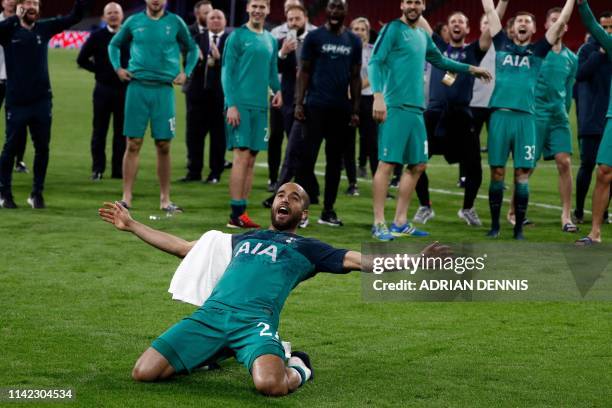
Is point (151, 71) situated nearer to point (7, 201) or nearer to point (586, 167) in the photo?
point (7, 201)

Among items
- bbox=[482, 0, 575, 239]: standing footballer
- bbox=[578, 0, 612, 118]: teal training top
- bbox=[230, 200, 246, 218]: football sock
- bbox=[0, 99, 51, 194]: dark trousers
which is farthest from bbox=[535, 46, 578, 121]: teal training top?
bbox=[0, 99, 51, 194]: dark trousers

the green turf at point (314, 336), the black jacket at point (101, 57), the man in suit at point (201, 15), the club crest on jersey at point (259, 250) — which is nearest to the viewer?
the green turf at point (314, 336)

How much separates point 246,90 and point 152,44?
1.12 metres

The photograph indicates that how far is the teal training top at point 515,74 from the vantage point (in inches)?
419

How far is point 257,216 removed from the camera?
1197 centimetres

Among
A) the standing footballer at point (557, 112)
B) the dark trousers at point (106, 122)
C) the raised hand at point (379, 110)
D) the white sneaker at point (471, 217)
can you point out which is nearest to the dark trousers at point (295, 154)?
the raised hand at point (379, 110)

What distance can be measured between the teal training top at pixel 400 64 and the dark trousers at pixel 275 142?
339cm

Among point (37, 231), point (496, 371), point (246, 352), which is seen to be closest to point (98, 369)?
point (246, 352)

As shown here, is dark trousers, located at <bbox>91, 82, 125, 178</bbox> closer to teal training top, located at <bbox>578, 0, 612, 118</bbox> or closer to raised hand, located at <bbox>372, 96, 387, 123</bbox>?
raised hand, located at <bbox>372, 96, 387, 123</bbox>

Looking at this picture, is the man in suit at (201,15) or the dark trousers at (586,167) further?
the man in suit at (201,15)

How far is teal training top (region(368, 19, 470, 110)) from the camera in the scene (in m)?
10.6

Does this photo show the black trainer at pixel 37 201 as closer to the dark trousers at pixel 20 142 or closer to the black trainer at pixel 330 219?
the dark trousers at pixel 20 142

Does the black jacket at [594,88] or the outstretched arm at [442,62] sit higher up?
the outstretched arm at [442,62]

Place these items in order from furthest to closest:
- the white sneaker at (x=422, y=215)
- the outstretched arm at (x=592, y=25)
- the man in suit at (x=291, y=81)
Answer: the white sneaker at (x=422, y=215)
the man in suit at (x=291, y=81)
the outstretched arm at (x=592, y=25)
